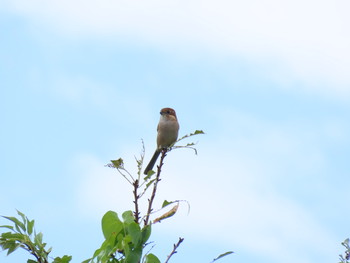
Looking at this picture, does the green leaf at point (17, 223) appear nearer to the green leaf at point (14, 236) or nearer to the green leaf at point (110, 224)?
the green leaf at point (14, 236)

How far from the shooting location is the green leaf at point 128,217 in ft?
8.82

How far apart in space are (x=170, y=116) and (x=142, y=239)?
277 inches

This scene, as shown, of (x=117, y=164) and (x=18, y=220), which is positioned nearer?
(x=18, y=220)

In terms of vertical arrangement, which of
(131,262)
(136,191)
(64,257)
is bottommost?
(131,262)

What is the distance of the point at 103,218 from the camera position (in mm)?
2719

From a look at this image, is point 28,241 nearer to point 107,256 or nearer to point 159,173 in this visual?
point 107,256

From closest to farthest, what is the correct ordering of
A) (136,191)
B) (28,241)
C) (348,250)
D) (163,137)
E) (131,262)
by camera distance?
(131,262), (28,241), (136,191), (348,250), (163,137)

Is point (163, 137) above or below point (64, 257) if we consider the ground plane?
above

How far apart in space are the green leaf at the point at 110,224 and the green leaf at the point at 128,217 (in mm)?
31

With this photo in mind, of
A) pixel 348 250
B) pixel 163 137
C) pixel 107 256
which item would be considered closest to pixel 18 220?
pixel 107 256

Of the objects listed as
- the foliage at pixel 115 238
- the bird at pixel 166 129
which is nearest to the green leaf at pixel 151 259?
the foliage at pixel 115 238

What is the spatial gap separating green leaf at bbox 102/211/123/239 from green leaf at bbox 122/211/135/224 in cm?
3

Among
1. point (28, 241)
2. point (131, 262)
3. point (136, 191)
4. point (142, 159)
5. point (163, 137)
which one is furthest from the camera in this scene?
point (163, 137)

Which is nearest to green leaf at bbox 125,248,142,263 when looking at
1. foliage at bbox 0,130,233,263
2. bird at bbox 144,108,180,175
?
foliage at bbox 0,130,233,263
